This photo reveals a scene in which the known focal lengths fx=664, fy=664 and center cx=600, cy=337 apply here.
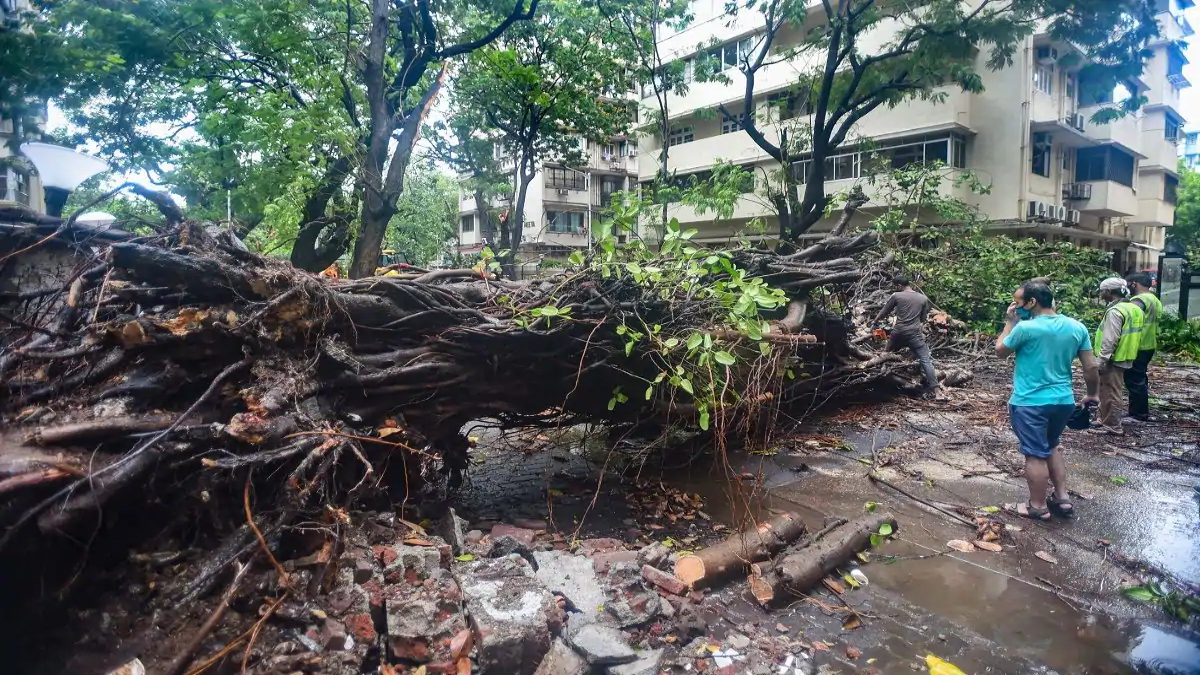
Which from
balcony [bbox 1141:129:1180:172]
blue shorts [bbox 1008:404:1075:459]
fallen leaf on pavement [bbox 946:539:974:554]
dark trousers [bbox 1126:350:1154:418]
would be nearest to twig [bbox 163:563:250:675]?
fallen leaf on pavement [bbox 946:539:974:554]

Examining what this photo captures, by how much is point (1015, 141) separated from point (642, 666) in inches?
859

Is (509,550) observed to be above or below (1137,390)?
below

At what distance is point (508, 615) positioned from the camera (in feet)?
10.1

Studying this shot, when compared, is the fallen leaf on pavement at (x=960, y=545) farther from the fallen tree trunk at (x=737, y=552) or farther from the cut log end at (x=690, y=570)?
the cut log end at (x=690, y=570)

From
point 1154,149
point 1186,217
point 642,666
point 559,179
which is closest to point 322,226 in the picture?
point 642,666

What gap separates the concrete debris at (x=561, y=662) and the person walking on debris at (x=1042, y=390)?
3.85 metres

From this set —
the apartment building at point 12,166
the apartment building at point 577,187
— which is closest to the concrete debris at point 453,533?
the apartment building at point 12,166

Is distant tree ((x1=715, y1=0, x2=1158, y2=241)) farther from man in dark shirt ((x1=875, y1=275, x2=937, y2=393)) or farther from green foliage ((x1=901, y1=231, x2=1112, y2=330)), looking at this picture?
green foliage ((x1=901, y1=231, x2=1112, y2=330))

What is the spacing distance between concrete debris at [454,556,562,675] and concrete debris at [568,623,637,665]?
127mm

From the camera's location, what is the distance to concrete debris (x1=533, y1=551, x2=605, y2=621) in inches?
140

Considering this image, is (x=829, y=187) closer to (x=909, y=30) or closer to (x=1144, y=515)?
(x=909, y=30)

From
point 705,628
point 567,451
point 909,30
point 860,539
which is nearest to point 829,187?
point 909,30

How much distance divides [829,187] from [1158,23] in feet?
42.0

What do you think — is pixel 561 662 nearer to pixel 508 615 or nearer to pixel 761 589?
pixel 508 615
